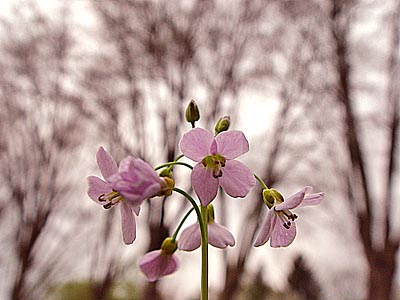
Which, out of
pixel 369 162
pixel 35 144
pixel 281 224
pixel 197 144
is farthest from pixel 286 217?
pixel 35 144

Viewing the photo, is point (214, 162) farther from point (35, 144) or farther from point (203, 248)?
point (35, 144)

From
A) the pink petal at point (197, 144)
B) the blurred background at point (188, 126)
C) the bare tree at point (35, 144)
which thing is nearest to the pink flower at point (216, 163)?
the pink petal at point (197, 144)

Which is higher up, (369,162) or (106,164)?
(106,164)

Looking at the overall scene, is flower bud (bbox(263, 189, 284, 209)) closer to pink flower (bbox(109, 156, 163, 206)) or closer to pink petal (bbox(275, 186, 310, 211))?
pink petal (bbox(275, 186, 310, 211))

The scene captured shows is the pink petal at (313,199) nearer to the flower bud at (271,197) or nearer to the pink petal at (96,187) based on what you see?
the flower bud at (271,197)

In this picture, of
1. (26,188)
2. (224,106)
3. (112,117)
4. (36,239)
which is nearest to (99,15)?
(112,117)

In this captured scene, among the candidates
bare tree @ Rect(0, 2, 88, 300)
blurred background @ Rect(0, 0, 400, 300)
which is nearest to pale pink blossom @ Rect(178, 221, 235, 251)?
blurred background @ Rect(0, 0, 400, 300)
